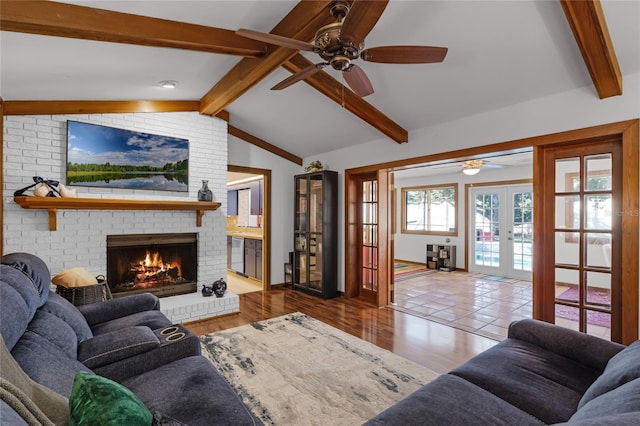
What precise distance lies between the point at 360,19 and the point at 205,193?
3342 mm

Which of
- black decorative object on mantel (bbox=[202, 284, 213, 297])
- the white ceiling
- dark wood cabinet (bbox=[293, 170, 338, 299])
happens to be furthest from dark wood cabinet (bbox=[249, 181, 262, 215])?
the white ceiling

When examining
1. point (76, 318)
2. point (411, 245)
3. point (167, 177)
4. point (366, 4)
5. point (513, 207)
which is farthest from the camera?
point (411, 245)

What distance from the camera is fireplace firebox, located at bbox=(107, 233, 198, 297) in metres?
4.02

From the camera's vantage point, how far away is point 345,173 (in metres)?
5.29

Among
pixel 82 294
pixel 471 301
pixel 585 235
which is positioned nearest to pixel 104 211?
pixel 82 294

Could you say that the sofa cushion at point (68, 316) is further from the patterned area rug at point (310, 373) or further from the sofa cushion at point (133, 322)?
the patterned area rug at point (310, 373)

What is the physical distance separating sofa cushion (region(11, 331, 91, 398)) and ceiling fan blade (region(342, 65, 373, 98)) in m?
2.36

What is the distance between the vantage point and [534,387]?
1593mm

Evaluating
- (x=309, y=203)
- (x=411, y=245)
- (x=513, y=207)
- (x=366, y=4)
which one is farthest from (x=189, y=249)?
(x=513, y=207)

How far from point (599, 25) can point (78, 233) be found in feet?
16.8

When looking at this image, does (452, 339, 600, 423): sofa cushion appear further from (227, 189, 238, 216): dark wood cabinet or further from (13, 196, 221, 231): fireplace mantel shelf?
(227, 189, 238, 216): dark wood cabinet

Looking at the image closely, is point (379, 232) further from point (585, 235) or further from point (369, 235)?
point (585, 235)

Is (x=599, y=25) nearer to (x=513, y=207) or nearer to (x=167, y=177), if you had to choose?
(x=167, y=177)

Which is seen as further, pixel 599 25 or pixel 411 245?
pixel 411 245
